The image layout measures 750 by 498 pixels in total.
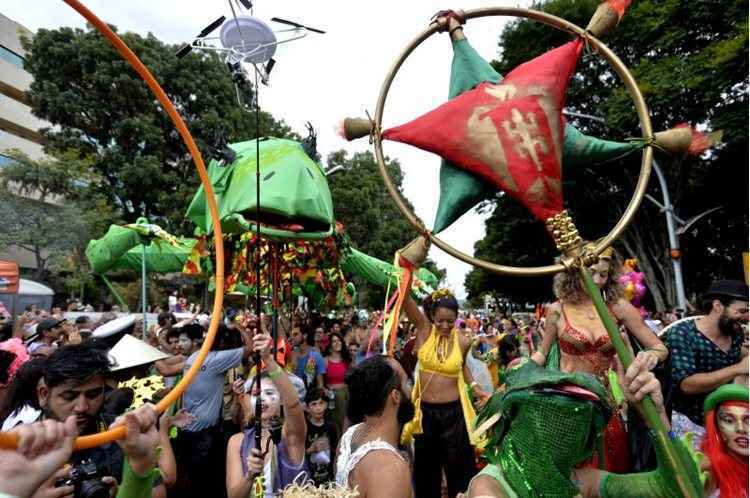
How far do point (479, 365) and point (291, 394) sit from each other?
2975 mm

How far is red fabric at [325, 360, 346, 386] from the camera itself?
663cm

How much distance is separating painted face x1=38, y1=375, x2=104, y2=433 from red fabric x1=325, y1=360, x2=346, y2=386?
4539 millimetres

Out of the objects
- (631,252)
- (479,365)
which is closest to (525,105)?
(479,365)

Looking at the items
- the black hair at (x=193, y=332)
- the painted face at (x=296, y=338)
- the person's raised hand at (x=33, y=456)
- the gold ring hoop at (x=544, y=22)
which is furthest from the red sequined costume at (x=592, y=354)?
the painted face at (x=296, y=338)

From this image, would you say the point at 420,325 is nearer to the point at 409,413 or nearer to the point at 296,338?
the point at 409,413

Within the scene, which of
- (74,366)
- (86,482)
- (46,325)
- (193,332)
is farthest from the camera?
(46,325)

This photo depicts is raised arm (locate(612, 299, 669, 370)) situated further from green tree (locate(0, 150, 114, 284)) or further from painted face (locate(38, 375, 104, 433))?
green tree (locate(0, 150, 114, 284))

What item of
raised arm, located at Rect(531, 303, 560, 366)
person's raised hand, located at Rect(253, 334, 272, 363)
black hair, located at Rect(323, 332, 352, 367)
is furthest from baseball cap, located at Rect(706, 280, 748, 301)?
black hair, located at Rect(323, 332, 352, 367)

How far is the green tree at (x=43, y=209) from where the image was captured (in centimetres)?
218

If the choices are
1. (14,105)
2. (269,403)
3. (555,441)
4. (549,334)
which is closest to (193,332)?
(269,403)

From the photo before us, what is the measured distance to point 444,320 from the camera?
4.70 metres

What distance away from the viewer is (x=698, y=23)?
47.6 feet

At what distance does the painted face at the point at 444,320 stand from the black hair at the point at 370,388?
2.18 metres

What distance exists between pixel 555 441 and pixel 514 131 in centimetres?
103
